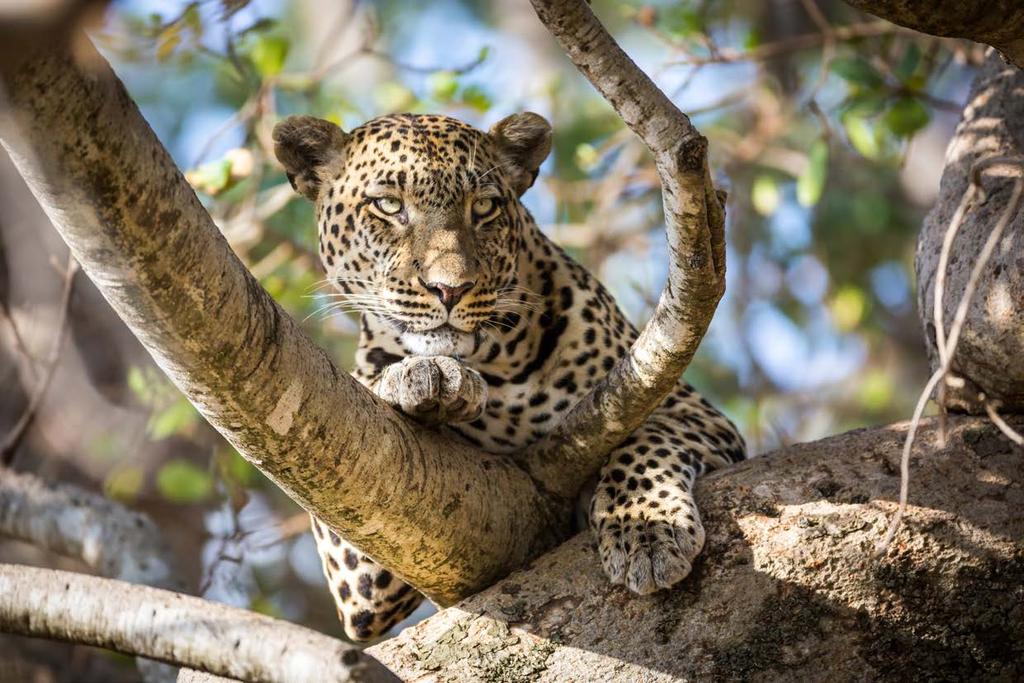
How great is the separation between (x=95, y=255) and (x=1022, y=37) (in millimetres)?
2847

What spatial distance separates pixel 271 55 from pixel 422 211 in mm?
3271

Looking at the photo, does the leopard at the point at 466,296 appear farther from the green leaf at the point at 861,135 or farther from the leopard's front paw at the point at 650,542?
the green leaf at the point at 861,135

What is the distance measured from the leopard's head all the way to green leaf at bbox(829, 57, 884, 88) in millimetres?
2476

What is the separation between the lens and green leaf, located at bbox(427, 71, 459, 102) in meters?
9.18

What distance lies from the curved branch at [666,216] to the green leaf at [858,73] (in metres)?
3.90

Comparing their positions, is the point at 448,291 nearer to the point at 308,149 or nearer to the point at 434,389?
the point at 434,389

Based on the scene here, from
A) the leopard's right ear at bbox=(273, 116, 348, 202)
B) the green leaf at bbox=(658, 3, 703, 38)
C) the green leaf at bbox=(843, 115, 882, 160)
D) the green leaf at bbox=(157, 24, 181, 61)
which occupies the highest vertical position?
the green leaf at bbox=(157, 24, 181, 61)

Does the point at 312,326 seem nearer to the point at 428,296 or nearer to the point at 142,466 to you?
the point at 142,466

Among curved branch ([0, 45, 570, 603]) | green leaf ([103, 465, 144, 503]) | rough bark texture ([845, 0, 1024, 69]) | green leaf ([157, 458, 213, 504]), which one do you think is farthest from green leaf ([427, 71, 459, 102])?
rough bark texture ([845, 0, 1024, 69])

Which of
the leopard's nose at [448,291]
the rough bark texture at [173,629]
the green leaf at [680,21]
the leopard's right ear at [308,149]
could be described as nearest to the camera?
the rough bark texture at [173,629]

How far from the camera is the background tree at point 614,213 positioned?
8.43 metres

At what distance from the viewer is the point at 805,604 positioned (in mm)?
4555

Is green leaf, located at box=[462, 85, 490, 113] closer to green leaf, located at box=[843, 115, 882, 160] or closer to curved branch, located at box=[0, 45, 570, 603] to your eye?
green leaf, located at box=[843, 115, 882, 160]

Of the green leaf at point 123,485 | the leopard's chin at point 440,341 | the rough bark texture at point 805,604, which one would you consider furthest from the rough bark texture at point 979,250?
the green leaf at point 123,485
